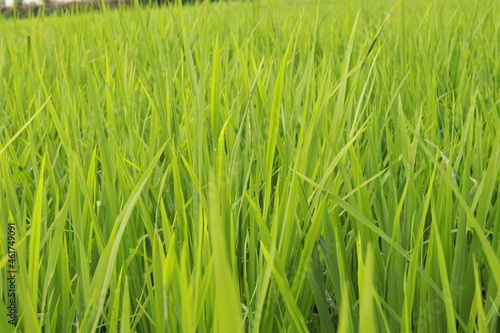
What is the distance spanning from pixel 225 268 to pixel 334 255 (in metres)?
0.28

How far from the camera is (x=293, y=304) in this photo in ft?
1.24

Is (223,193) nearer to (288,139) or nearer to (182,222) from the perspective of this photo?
(182,222)

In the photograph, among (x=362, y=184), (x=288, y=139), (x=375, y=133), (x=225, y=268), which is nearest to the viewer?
(x=225, y=268)

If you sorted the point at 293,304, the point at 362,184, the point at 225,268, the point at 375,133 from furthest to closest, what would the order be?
the point at 375,133 < the point at 362,184 < the point at 293,304 < the point at 225,268

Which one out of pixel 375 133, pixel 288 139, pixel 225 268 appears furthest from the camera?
pixel 375 133

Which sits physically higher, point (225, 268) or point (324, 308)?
point (225, 268)

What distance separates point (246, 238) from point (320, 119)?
148 millimetres

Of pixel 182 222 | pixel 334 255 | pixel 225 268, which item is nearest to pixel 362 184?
pixel 334 255

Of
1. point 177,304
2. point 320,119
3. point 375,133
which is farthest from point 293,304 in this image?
point 375,133

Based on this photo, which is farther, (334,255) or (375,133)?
(375,133)

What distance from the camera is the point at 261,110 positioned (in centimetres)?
80

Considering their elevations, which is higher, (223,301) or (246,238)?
(223,301)

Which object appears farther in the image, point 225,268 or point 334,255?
point 334,255

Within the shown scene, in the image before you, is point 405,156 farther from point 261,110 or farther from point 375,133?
point 261,110
